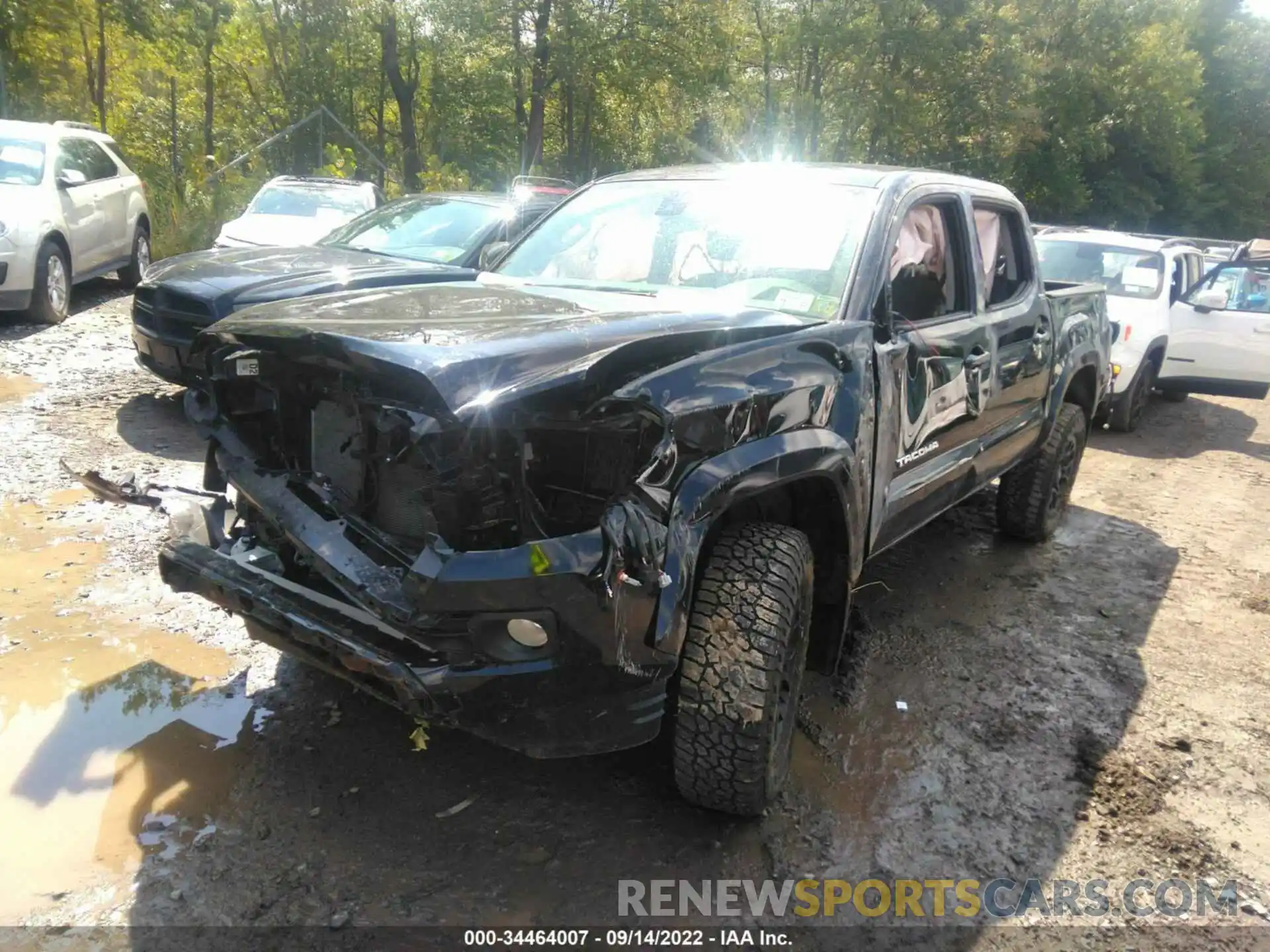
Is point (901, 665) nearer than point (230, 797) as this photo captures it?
No

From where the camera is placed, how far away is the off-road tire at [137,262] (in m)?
10.6

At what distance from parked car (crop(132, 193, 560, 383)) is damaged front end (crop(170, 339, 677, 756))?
1.97 m

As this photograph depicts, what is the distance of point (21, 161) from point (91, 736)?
24.9 feet

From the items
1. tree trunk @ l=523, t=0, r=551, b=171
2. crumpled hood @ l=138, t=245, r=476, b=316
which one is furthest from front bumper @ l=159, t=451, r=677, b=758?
tree trunk @ l=523, t=0, r=551, b=171

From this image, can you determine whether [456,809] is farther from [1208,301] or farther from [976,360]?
[1208,301]

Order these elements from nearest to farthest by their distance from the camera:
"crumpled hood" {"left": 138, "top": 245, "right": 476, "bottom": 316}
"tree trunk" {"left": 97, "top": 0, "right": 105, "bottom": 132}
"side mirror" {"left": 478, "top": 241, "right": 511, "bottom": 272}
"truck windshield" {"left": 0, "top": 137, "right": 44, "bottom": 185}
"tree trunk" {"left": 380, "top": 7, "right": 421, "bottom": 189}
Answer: "side mirror" {"left": 478, "top": 241, "right": 511, "bottom": 272} < "crumpled hood" {"left": 138, "top": 245, "right": 476, "bottom": 316} < "truck windshield" {"left": 0, "top": 137, "right": 44, "bottom": 185} < "tree trunk" {"left": 97, "top": 0, "right": 105, "bottom": 132} < "tree trunk" {"left": 380, "top": 7, "right": 421, "bottom": 189}

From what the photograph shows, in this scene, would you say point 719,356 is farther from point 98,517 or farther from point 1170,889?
point 98,517

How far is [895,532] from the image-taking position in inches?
143

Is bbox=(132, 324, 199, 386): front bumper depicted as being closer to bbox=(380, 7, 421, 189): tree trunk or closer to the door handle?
the door handle

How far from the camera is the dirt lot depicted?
2527mm

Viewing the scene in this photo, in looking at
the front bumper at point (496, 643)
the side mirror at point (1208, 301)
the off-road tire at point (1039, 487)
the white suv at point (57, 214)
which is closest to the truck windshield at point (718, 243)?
the front bumper at point (496, 643)

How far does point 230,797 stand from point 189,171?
15821 millimetres

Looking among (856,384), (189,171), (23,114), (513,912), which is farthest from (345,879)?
(23,114)

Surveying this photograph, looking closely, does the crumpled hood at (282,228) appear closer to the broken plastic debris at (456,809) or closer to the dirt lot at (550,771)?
the dirt lot at (550,771)
